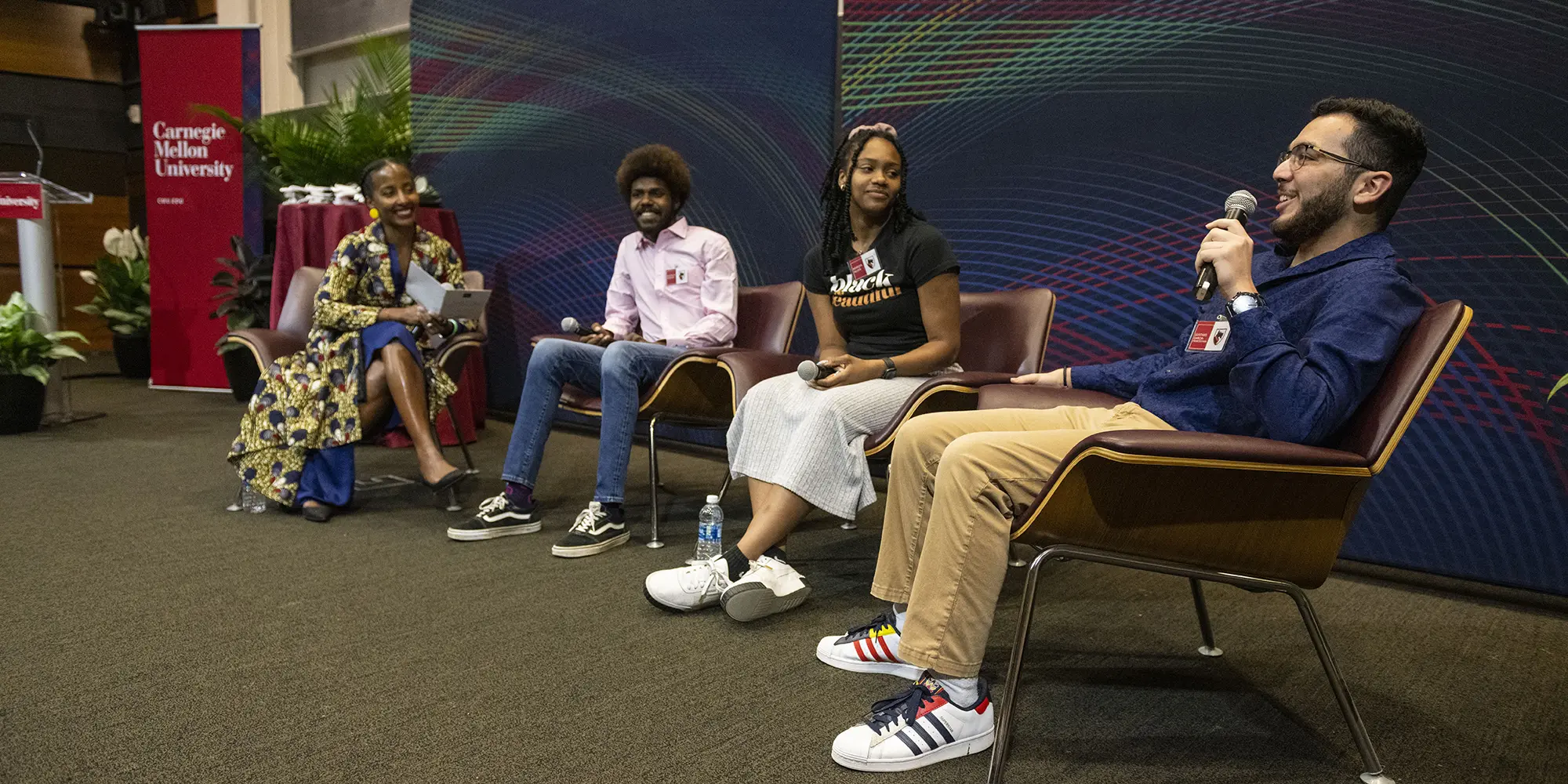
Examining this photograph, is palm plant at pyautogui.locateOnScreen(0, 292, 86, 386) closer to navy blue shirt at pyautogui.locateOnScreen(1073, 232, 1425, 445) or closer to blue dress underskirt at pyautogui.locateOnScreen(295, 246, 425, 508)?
blue dress underskirt at pyautogui.locateOnScreen(295, 246, 425, 508)

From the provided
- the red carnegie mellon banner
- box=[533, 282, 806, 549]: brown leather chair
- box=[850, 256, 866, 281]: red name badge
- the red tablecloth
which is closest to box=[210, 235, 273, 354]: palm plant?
the red carnegie mellon banner

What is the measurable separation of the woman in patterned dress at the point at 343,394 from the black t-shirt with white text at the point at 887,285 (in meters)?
1.49

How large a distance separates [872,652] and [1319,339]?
1031 millimetres

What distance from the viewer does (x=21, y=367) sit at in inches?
192

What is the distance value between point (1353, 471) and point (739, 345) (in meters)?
2.26

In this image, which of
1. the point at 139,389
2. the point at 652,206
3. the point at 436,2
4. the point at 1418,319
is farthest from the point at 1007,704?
the point at 139,389

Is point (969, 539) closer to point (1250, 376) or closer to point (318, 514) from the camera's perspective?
point (1250, 376)

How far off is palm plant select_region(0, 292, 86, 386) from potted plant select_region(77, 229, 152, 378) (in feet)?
7.78

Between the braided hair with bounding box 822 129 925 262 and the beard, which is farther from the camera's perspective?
the braided hair with bounding box 822 129 925 262

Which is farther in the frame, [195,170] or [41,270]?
[195,170]

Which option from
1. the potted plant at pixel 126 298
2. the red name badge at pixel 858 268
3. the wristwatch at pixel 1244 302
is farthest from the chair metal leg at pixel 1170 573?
the potted plant at pixel 126 298

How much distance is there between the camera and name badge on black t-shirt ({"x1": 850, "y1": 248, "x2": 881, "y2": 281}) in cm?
264

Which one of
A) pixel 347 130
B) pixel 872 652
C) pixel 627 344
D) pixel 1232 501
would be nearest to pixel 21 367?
pixel 347 130

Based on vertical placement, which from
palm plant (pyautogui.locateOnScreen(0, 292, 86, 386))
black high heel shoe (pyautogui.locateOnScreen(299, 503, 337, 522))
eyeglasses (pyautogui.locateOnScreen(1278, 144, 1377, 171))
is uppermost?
eyeglasses (pyautogui.locateOnScreen(1278, 144, 1377, 171))
